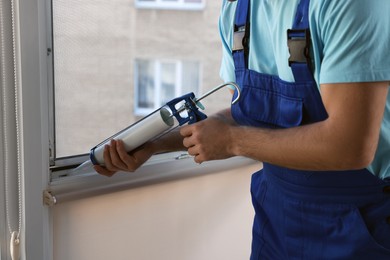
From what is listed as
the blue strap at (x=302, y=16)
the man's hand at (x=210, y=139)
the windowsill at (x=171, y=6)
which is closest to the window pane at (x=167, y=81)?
the windowsill at (x=171, y=6)

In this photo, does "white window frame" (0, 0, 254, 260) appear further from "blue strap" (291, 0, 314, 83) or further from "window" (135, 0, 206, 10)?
"blue strap" (291, 0, 314, 83)

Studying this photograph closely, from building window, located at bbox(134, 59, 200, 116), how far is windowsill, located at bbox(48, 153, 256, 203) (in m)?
0.15

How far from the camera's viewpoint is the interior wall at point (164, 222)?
4.14 feet

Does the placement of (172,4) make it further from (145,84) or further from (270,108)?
(270,108)

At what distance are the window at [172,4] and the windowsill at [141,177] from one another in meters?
0.41

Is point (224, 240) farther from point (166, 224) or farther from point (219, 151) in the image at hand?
point (219, 151)

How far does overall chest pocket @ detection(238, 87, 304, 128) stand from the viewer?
1002 mm

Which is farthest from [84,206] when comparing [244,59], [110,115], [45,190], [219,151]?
[244,59]

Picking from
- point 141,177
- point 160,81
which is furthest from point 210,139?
point 160,81

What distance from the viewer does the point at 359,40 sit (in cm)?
83

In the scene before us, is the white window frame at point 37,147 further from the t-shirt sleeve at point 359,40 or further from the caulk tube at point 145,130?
the t-shirt sleeve at point 359,40

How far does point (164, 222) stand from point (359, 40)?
79 centimetres

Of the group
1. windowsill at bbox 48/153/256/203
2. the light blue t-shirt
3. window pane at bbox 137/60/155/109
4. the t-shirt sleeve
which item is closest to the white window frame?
windowsill at bbox 48/153/256/203

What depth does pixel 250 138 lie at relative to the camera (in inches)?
38.7
